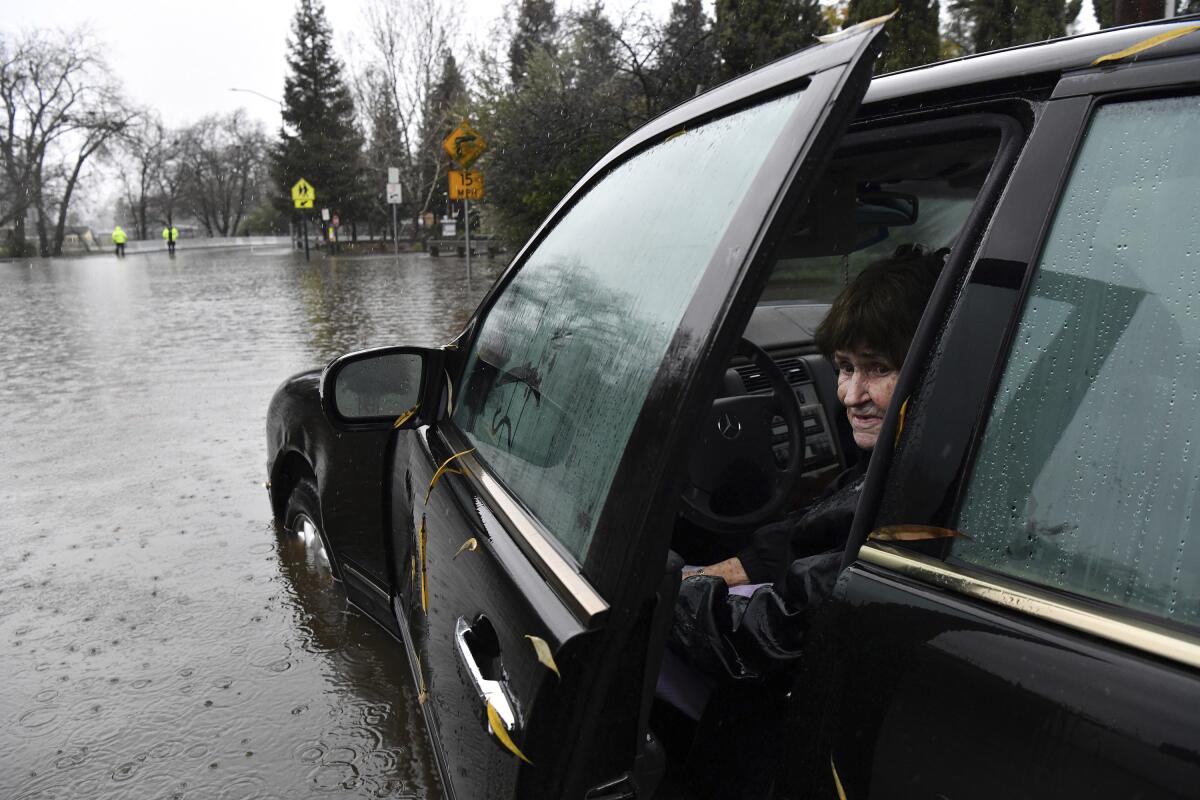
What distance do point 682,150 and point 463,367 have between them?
0.91 meters

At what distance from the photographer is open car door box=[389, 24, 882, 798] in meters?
→ 1.17

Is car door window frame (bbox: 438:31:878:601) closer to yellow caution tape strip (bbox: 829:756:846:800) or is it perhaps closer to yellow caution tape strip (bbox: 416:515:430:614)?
yellow caution tape strip (bbox: 829:756:846:800)

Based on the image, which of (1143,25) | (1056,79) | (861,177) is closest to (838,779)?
(1056,79)

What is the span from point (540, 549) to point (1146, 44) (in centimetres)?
107

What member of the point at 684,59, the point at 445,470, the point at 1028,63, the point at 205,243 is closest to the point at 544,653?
the point at 445,470

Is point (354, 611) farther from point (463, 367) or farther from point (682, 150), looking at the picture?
point (682, 150)

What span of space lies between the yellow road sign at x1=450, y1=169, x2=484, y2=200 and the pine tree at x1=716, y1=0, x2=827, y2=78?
483 centimetres

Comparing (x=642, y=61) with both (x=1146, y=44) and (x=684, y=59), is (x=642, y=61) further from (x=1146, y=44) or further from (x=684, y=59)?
(x=1146, y=44)

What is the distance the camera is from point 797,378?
138 inches

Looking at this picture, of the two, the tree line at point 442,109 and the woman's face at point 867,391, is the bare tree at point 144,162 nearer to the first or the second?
the tree line at point 442,109

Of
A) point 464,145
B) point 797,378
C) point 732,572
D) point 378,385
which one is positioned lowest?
point 732,572

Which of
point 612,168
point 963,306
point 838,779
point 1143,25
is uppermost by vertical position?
point 1143,25

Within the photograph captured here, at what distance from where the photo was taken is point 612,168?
74.2 inches

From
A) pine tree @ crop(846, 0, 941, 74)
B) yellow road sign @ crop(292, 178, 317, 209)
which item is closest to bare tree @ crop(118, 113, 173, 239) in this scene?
yellow road sign @ crop(292, 178, 317, 209)
